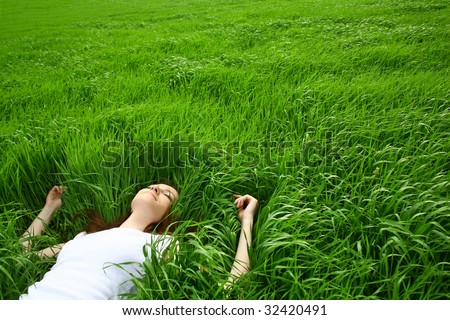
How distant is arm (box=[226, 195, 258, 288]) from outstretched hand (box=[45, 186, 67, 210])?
87 cm

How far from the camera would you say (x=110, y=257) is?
3.78 ft

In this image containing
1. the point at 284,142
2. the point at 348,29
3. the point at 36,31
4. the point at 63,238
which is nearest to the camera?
the point at 63,238

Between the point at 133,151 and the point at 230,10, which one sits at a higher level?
the point at 230,10

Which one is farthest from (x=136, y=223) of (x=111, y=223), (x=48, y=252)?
(x=48, y=252)

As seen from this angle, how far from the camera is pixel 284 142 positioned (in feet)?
5.86

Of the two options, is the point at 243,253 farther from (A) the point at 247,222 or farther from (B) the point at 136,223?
(B) the point at 136,223

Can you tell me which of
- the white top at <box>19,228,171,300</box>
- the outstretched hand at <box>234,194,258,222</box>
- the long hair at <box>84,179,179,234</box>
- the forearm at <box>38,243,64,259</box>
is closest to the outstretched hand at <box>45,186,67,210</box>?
the long hair at <box>84,179,179,234</box>

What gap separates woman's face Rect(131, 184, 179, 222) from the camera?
4.56 feet

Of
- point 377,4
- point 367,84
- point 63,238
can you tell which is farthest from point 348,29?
point 63,238

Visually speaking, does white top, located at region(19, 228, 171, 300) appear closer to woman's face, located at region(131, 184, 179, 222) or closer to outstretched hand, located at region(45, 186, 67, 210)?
woman's face, located at region(131, 184, 179, 222)

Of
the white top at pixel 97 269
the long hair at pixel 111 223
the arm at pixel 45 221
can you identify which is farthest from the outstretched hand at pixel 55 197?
the white top at pixel 97 269

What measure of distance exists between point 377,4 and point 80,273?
155 inches

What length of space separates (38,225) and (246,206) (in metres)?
0.96

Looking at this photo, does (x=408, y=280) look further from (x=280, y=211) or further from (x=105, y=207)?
(x=105, y=207)
